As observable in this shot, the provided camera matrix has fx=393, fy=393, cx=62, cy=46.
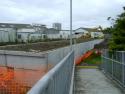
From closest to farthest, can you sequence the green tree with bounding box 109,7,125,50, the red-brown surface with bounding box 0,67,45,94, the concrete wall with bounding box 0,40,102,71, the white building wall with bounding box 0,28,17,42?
the red-brown surface with bounding box 0,67,45,94, the concrete wall with bounding box 0,40,102,71, the green tree with bounding box 109,7,125,50, the white building wall with bounding box 0,28,17,42

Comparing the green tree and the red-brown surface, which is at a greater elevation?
the green tree

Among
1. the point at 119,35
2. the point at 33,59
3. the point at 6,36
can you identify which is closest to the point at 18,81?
the point at 33,59

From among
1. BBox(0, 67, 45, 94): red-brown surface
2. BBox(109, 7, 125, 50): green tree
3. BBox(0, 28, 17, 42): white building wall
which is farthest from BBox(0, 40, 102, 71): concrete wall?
BBox(0, 28, 17, 42): white building wall

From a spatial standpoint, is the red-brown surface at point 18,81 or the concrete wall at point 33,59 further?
the concrete wall at point 33,59

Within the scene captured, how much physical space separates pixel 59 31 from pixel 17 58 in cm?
12780

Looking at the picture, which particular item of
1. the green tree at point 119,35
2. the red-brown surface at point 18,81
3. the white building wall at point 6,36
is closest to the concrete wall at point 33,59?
the red-brown surface at point 18,81

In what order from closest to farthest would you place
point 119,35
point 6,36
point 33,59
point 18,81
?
point 18,81
point 33,59
point 119,35
point 6,36

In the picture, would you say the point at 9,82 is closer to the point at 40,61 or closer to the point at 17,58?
the point at 40,61

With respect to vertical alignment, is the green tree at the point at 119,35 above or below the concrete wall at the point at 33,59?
above

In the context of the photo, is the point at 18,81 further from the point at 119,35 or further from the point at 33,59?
the point at 119,35

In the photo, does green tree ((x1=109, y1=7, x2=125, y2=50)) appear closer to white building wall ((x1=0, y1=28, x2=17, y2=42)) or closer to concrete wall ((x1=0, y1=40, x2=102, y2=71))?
concrete wall ((x1=0, y1=40, x2=102, y2=71))

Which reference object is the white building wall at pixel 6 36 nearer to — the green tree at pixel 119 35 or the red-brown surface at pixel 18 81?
the green tree at pixel 119 35

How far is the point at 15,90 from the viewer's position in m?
11.8

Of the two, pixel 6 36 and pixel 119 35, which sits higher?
pixel 119 35
